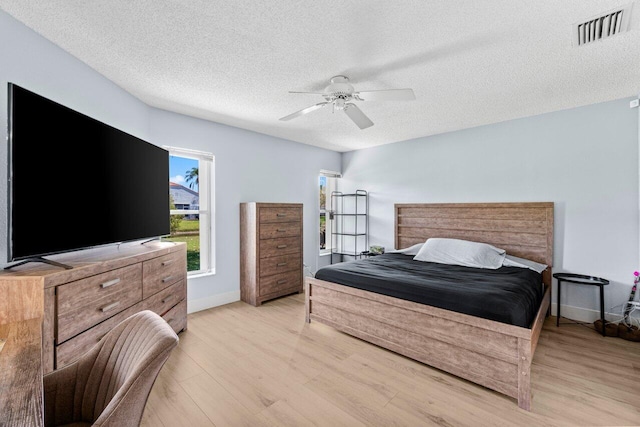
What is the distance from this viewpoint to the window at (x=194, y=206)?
11.6 feet

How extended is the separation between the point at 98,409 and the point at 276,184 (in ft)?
11.8

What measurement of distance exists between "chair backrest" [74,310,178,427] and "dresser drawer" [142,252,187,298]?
121 centimetres

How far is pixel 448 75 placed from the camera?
2.40 metres

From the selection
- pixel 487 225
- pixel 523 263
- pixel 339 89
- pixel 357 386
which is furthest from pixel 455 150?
pixel 357 386

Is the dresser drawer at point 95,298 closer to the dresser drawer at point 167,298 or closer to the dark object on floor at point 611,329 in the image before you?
the dresser drawer at point 167,298

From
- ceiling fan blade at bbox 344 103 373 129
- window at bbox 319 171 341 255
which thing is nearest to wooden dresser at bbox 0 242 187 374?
ceiling fan blade at bbox 344 103 373 129

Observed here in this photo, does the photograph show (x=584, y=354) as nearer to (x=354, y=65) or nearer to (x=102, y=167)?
(x=354, y=65)

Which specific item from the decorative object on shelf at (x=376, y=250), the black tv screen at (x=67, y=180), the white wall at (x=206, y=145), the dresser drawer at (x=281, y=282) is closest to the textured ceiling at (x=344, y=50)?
the white wall at (x=206, y=145)

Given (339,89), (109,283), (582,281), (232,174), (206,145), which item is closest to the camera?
(109,283)

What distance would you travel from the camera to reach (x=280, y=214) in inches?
158

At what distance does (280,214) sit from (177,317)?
1.79 m

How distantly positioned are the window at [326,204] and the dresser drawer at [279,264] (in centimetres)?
119

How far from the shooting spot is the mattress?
2094 mm

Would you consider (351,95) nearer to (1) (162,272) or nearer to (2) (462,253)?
(1) (162,272)
